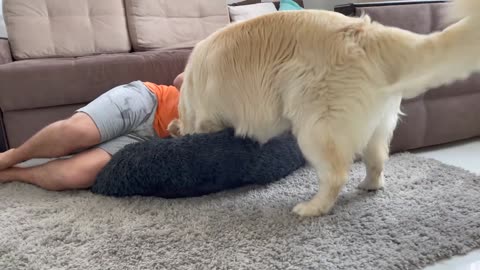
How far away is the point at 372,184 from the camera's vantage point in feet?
5.67

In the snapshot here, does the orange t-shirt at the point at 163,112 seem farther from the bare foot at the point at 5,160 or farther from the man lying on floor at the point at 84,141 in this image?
the bare foot at the point at 5,160

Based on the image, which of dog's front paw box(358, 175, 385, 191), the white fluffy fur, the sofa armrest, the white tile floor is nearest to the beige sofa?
the sofa armrest

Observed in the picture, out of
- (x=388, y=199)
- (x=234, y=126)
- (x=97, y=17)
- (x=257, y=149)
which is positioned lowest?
(x=388, y=199)

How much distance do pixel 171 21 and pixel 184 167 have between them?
217cm

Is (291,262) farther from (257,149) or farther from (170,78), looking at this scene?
(170,78)

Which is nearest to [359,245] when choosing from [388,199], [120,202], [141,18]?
[388,199]

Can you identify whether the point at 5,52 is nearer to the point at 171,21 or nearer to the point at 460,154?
the point at 171,21

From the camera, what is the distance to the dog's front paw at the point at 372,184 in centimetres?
173

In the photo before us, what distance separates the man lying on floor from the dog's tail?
3.69 feet

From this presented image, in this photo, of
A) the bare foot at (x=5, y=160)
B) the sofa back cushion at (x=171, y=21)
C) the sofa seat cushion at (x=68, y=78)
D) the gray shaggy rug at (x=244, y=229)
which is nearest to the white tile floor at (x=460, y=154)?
the gray shaggy rug at (x=244, y=229)

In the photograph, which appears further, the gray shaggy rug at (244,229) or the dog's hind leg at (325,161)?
the dog's hind leg at (325,161)

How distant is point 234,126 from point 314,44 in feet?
1.58

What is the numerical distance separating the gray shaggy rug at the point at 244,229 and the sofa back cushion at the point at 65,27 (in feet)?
4.80

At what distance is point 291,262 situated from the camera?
3.92ft
